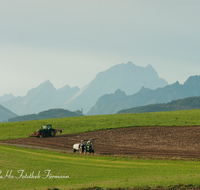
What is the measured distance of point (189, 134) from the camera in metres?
51.9

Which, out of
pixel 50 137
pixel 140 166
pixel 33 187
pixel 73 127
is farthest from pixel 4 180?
pixel 73 127

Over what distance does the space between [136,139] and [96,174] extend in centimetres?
2870

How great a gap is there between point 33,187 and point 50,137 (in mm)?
36236

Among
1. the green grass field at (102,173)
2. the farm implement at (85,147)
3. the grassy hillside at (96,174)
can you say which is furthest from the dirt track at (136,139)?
the grassy hillside at (96,174)

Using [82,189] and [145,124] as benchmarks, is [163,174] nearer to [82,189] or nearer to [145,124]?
[82,189]

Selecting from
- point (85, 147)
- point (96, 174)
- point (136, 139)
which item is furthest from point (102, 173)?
point (136, 139)

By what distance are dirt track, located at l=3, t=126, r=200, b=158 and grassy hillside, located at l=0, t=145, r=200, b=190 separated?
43.7 feet

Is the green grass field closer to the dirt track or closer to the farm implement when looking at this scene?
the farm implement

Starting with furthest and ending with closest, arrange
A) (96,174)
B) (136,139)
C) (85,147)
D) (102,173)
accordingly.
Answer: (136,139) < (85,147) < (102,173) < (96,174)

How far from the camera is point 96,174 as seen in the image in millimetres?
21484

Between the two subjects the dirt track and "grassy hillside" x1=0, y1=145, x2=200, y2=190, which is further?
the dirt track

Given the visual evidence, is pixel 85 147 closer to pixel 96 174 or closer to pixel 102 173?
pixel 102 173

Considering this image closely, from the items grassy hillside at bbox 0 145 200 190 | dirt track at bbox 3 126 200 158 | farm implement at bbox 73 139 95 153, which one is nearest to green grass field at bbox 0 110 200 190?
grassy hillside at bbox 0 145 200 190

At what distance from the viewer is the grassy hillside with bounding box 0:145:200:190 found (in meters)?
18.1
